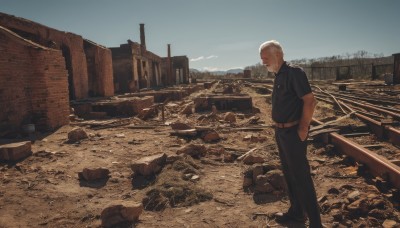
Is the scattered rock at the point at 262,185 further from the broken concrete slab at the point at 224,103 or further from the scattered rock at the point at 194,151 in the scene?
the broken concrete slab at the point at 224,103

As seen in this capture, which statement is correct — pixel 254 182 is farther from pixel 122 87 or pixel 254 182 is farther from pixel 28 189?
pixel 122 87

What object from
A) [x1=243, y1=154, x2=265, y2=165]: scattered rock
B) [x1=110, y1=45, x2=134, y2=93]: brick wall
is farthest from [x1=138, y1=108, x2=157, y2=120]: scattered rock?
[x1=110, y1=45, x2=134, y2=93]: brick wall

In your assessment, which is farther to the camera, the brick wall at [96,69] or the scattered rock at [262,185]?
the brick wall at [96,69]

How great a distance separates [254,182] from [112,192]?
6.60 ft

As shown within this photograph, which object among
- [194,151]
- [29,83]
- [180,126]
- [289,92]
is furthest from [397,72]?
[29,83]

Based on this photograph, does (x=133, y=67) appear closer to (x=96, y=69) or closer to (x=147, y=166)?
(x=96, y=69)

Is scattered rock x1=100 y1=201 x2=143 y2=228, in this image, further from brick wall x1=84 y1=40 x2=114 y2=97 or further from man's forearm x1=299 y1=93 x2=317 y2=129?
brick wall x1=84 y1=40 x2=114 y2=97

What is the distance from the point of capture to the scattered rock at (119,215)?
3229 millimetres

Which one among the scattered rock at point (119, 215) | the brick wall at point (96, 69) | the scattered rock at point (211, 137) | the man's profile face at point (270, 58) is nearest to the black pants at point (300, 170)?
the man's profile face at point (270, 58)

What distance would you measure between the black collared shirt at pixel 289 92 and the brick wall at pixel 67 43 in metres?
10.1

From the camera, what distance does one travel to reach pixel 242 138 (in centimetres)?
707

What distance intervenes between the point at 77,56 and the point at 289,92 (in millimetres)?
13866

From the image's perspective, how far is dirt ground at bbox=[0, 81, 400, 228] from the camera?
3363 mm

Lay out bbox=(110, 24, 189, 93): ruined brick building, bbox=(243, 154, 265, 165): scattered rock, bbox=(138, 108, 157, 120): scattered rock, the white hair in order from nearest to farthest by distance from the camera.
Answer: the white hair < bbox=(243, 154, 265, 165): scattered rock < bbox=(138, 108, 157, 120): scattered rock < bbox=(110, 24, 189, 93): ruined brick building
